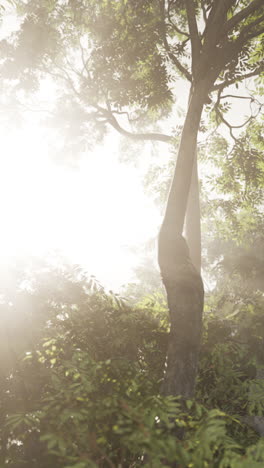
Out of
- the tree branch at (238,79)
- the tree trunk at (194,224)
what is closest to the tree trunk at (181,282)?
the tree branch at (238,79)

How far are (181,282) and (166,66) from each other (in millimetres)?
7480

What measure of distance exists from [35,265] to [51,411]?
18490 mm

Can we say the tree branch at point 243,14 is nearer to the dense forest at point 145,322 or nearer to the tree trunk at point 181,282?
the dense forest at point 145,322

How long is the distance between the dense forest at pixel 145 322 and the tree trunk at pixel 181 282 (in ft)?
0.08

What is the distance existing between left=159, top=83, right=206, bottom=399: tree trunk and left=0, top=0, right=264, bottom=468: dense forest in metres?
0.02

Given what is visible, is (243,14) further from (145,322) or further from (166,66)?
(145,322)

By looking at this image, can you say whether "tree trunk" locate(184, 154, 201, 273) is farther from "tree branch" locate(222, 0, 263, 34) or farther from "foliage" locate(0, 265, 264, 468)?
"foliage" locate(0, 265, 264, 468)

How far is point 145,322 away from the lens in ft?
14.9

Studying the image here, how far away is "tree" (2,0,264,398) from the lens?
480cm

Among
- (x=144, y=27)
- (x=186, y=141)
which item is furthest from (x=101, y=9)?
(x=186, y=141)

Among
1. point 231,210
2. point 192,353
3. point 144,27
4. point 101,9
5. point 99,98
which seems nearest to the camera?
point 192,353

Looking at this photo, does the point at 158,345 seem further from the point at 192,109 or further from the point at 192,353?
the point at 192,109

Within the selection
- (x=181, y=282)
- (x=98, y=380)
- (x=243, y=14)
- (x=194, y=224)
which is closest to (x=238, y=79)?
(x=243, y=14)

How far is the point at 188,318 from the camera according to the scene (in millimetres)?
4488
